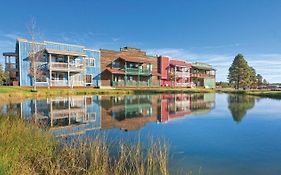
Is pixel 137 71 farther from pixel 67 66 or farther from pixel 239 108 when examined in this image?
pixel 239 108

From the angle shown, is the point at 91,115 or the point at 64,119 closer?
the point at 64,119

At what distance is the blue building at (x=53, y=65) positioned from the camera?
115 feet

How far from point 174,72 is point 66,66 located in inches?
1180

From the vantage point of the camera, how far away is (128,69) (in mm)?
48969

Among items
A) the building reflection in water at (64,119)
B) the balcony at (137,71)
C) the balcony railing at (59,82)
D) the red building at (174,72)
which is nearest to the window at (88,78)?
the balcony railing at (59,82)

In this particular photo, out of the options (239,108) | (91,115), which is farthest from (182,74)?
(91,115)

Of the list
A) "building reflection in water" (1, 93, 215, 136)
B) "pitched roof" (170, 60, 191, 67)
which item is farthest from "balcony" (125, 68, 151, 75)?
"building reflection in water" (1, 93, 215, 136)

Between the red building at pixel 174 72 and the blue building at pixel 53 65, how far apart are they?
19.0 metres

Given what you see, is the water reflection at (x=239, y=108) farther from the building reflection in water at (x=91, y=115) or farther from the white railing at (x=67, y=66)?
the white railing at (x=67, y=66)

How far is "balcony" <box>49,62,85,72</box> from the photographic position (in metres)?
37.0

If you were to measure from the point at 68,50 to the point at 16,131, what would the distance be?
36548 millimetres

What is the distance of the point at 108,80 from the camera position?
150 feet

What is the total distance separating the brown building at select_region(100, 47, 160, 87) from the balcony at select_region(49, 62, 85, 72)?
19.4ft

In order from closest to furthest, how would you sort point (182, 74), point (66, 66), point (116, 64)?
point (66, 66) < point (116, 64) < point (182, 74)
